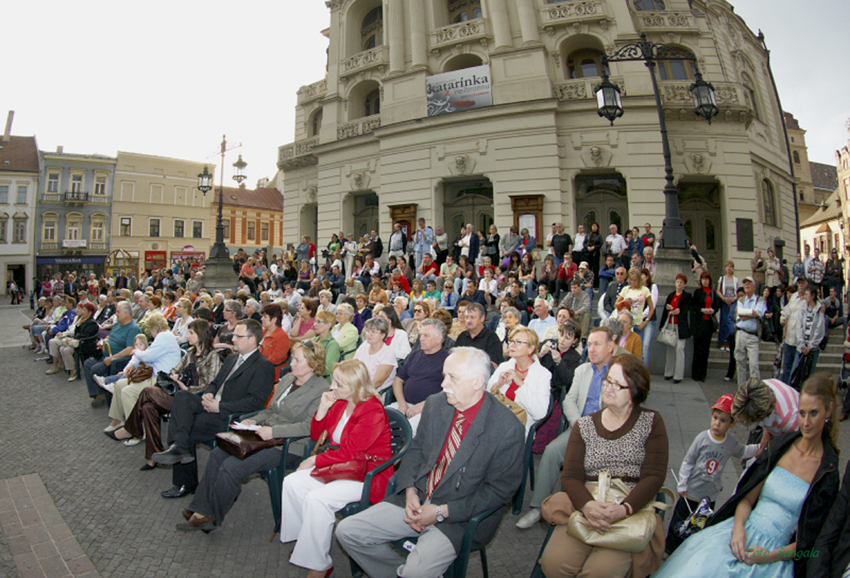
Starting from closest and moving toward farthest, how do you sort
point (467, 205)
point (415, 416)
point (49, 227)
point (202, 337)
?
point (415, 416)
point (202, 337)
point (467, 205)
point (49, 227)

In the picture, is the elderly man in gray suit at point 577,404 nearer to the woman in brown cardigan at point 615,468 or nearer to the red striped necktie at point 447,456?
the woman in brown cardigan at point 615,468

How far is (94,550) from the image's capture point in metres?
3.76

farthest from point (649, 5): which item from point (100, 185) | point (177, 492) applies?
point (100, 185)

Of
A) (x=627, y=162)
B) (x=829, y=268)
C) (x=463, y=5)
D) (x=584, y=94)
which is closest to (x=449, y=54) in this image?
(x=463, y=5)

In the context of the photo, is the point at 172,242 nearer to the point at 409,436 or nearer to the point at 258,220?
the point at 258,220

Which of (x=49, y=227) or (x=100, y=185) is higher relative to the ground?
(x=100, y=185)

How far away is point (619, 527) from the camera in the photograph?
2.79 metres

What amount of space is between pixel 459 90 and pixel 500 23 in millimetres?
3249

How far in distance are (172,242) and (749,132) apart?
47033mm

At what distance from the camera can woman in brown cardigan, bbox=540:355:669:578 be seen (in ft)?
9.20

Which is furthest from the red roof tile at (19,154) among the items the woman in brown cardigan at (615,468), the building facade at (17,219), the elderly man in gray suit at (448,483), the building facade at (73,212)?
the woman in brown cardigan at (615,468)

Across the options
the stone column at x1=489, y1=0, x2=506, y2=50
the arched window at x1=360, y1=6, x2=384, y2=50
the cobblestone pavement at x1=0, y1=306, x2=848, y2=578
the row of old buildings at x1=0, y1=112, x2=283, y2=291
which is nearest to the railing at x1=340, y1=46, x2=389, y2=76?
the arched window at x1=360, y1=6, x2=384, y2=50

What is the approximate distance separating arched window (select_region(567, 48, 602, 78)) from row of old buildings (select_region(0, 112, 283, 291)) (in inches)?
1356

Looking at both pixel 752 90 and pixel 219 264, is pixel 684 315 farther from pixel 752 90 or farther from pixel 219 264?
pixel 752 90
